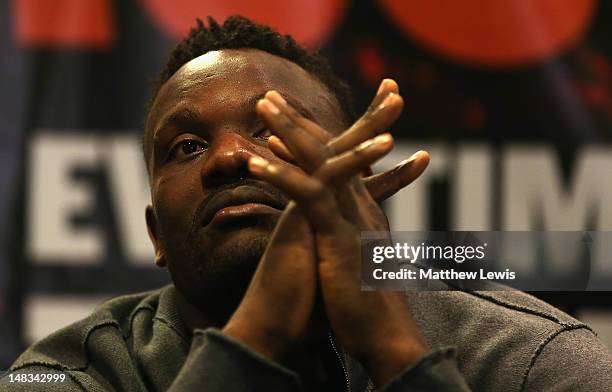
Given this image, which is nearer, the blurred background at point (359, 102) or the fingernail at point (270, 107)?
the fingernail at point (270, 107)

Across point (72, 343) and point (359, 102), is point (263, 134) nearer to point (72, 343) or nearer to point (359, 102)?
point (72, 343)

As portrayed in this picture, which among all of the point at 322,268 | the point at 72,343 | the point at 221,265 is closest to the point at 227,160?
the point at 221,265

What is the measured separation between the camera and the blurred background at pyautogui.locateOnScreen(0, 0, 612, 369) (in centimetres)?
159

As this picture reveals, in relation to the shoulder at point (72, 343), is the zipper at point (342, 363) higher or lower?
higher

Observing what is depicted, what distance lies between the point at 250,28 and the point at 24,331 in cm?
75

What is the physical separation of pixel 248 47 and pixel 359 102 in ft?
1.64

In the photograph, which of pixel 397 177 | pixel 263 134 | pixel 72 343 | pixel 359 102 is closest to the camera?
pixel 397 177

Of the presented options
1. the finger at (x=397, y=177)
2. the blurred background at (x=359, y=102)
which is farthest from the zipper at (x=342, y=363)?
the blurred background at (x=359, y=102)

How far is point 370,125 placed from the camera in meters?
0.77

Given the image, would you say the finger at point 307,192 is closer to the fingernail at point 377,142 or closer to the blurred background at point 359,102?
the fingernail at point 377,142

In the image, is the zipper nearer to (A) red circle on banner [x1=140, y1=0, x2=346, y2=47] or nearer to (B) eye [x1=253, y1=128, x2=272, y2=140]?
(B) eye [x1=253, y1=128, x2=272, y2=140]

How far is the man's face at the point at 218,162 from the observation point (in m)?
0.90

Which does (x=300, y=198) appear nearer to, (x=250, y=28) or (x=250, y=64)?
(x=250, y=64)

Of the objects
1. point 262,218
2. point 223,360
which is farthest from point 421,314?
point 223,360
